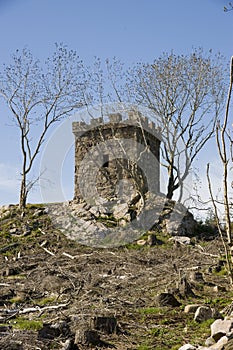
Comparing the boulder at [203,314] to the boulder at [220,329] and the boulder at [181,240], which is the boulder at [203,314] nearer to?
the boulder at [220,329]

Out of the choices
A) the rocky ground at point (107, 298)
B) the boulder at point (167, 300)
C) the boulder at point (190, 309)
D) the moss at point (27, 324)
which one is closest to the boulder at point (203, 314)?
the rocky ground at point (107, 298)

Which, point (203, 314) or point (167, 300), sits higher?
point (167, 300)

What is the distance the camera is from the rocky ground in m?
5.38

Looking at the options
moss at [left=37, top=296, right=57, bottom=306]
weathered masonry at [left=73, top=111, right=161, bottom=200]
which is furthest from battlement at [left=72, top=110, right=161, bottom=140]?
moss at [left=37, top=296, right=57, bottom=306]

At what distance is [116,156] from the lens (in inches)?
848

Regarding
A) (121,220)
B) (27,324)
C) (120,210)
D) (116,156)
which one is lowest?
(27,324)

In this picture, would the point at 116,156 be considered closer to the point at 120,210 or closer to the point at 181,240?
the point at 120,210

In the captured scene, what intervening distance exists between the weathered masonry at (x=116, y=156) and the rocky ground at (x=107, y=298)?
6.79 meters

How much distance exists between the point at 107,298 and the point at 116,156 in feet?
47.9

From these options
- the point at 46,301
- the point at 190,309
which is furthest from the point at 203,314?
the point at 46,301

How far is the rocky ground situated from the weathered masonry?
679cm

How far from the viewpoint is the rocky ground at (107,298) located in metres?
5.38

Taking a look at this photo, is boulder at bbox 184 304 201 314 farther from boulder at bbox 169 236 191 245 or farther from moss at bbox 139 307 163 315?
boulder at bbox 169 236 191 245

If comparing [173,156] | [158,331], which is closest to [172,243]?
[173,156]
